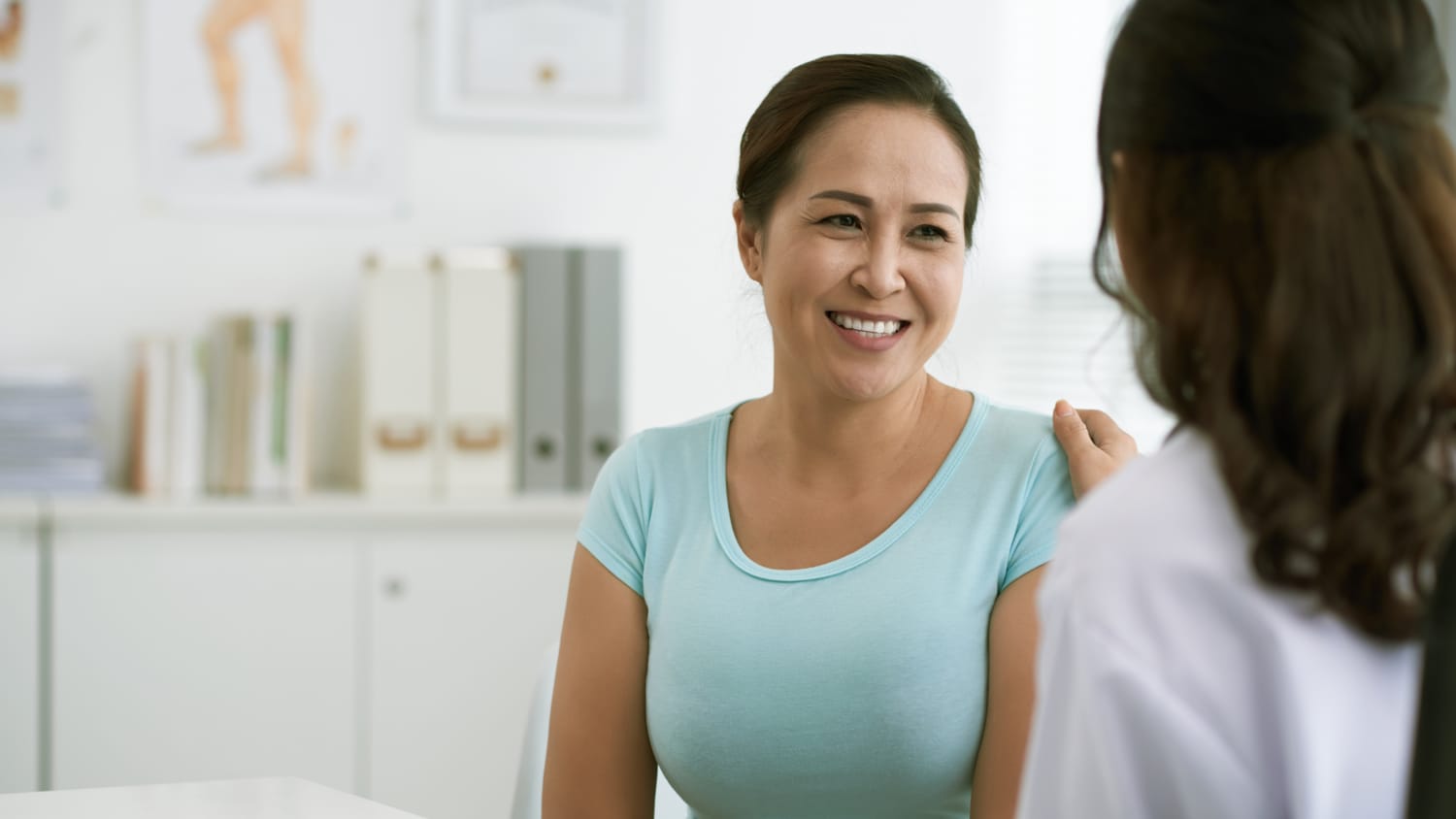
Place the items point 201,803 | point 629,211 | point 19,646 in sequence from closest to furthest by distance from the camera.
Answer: point 201,803
point 19,646
point 629,211

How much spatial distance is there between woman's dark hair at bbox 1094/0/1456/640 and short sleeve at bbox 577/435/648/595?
87 centimetres

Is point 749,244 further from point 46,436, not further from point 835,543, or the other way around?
point 46,436

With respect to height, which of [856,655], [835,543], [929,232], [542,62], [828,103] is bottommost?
[856,655]

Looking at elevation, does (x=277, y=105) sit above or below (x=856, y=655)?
above

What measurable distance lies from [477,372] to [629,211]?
579 mm

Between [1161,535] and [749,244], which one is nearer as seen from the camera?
[1161,535]

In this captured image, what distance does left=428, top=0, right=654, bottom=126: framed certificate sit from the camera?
10.3 feet

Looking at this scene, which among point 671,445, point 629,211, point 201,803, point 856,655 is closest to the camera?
point 201,803

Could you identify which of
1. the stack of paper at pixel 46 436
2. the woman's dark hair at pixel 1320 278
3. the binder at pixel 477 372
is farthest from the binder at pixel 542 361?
the woman's dark hair at pixel 1320 278

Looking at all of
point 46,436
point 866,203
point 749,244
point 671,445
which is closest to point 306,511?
point 46,436

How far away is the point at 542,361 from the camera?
116 inches

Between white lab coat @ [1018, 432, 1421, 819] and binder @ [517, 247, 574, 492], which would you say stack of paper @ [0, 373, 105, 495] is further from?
white lab coat @ [1018, 432, 1421, 819]

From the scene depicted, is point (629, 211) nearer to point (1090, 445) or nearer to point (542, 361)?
point (542, 361)

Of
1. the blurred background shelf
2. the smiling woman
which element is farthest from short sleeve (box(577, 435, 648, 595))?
the blurred background shelf
